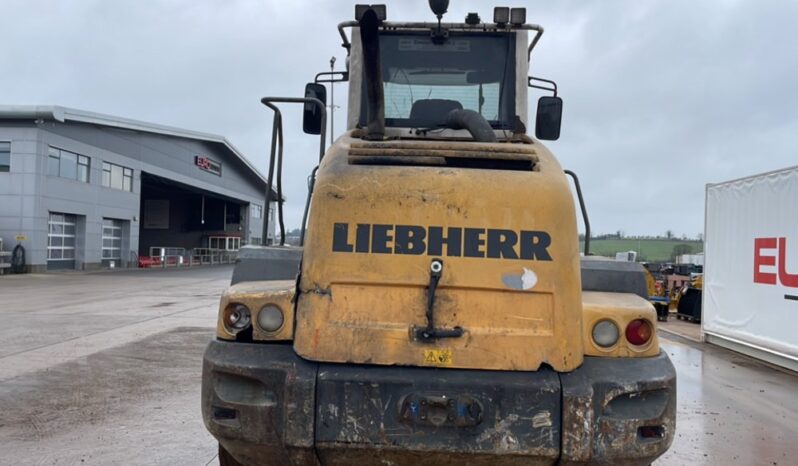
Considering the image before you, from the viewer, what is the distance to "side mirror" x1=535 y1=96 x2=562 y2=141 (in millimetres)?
4965

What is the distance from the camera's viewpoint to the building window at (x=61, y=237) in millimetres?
30500

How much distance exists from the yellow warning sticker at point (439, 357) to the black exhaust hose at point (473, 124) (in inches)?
59.5

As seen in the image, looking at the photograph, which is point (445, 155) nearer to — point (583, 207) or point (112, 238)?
point (583, 207)

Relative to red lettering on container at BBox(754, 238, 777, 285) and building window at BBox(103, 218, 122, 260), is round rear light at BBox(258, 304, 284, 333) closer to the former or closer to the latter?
red lettering on container at BBox(754, 238, 777, 285)

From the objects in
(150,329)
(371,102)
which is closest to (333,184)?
(371,102)

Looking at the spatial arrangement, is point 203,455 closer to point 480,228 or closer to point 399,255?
point 399,255

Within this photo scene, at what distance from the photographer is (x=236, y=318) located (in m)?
3.18

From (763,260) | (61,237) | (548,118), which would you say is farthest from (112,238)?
(548,118)

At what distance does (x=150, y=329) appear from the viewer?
11.6 m

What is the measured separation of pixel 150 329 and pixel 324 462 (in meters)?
9.66

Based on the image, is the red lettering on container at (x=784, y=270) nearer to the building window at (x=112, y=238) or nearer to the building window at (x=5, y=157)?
the building window at (x=5, y=157)

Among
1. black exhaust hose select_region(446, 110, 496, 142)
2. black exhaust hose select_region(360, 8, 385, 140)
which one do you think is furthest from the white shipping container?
black exhaust hose select_region(360, 8, 385, 140)

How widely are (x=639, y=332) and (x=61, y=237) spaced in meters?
34.1

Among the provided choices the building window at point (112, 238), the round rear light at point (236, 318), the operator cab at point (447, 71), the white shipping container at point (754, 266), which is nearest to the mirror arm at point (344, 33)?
the operator cab at point (447, 71)
